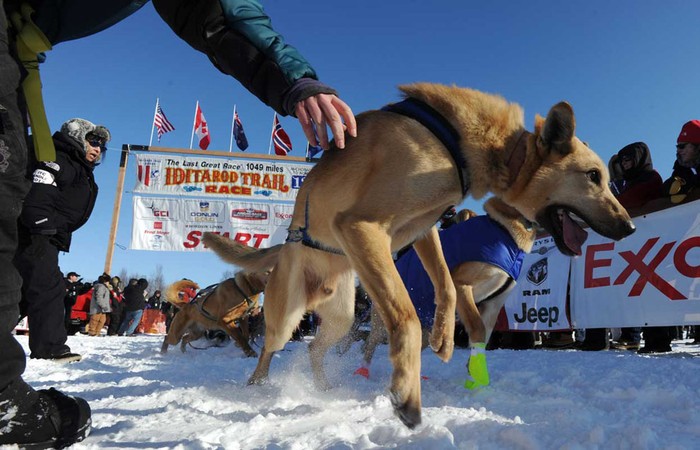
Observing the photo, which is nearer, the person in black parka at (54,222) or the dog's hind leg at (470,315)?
the dog's hind leg at (470,315)

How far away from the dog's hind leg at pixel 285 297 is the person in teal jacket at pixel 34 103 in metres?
1.09

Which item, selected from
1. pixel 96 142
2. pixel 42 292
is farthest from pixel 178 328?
pixel 96 142

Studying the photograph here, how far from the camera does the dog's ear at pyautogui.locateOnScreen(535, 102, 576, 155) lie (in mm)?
2244

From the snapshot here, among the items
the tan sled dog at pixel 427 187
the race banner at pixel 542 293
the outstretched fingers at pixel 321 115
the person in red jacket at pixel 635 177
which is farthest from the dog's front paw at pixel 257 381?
the person in red jacket at pixel 635 177

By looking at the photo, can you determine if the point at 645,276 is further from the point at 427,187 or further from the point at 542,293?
the point at 427,187

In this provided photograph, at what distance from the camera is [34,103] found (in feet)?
5.13

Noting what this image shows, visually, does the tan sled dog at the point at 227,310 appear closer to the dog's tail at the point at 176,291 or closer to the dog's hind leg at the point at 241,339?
the dog's hind leg at the point at 241,339

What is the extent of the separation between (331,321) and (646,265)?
3.89 meters

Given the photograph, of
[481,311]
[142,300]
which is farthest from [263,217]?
[481,311]

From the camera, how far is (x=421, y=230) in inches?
89.9

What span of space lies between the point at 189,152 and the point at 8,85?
11.3 meters

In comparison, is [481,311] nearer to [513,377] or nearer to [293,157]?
[513,377]

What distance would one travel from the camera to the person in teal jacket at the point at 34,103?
4.30 ft

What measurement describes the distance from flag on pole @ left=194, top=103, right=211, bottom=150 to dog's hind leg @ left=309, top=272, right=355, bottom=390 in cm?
1350
